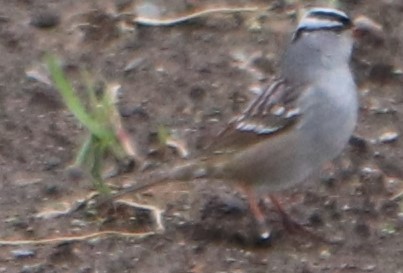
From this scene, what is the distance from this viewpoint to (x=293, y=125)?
605 cm

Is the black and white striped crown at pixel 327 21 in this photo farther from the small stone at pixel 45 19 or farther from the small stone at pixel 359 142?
the small stone at pixel 45 19

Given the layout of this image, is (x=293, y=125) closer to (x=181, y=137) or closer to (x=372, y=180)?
(x=372, y=180)

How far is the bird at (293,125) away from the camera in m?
6.02

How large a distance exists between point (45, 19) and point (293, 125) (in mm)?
2052

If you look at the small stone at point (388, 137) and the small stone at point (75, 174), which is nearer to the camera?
the small stone at point (75, 174)

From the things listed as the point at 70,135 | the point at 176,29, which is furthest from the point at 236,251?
the point at 176,29

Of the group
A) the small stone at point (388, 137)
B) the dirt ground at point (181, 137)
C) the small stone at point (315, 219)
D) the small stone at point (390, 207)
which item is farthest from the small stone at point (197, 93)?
the small stone at point (390, 207)

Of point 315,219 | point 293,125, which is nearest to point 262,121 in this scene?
point 293,125

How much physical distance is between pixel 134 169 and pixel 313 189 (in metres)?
0.83

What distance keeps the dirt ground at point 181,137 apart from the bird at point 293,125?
0.59 feet

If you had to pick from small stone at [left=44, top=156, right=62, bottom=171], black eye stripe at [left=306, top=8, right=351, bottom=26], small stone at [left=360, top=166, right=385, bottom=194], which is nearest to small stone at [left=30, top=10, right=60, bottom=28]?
small stone at [left=44, top=156, right=62, bottom=171]

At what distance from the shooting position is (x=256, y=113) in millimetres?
6172

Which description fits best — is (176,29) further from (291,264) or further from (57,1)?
(291,264)

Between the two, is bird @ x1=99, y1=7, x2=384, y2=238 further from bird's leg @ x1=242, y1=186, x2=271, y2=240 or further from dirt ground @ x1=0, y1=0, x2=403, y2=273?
dirt ground @ x1=0, y1=0, x2=403, y2=273
